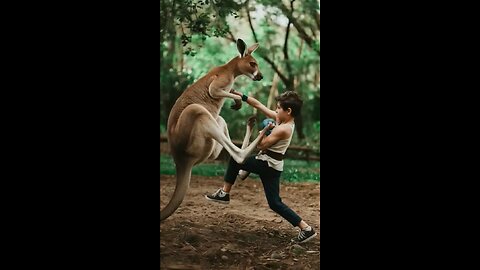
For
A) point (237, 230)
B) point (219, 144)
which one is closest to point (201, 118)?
point (219, 144)

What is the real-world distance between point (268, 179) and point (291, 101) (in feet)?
1.95

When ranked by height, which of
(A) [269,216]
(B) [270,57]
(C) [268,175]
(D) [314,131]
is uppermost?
(B) [270,57]

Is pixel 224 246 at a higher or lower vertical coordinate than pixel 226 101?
lower

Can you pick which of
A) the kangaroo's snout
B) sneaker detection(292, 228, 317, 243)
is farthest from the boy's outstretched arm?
sneaker detection(292, 228, 317, 243)

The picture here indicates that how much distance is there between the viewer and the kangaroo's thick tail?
4.68 m

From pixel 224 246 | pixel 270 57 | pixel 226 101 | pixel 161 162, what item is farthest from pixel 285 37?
pixel 224 246

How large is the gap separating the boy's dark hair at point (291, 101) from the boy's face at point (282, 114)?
0.02 m

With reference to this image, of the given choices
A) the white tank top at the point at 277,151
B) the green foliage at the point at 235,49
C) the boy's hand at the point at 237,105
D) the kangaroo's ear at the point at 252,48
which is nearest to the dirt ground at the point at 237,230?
the white tank top at the point at 277,151

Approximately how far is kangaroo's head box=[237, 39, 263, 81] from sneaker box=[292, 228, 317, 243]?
1.17m

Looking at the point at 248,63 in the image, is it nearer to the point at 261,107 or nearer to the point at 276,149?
the point at 261,107

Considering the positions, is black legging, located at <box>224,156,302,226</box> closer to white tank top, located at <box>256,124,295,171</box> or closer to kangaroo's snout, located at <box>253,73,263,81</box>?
white tank top, located at <box>256,124,295,171</box>

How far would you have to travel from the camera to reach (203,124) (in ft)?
15.3

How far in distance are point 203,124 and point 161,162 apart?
0.43 metres

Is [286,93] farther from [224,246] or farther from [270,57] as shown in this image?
[224,246]
